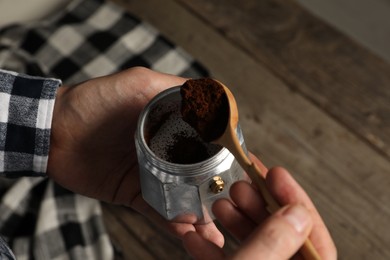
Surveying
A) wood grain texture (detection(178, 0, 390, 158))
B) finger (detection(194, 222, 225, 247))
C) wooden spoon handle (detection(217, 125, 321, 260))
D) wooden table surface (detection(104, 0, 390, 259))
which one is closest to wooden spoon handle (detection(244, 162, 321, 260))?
wooden spoon handle (detection(217, 125, 321, 260))

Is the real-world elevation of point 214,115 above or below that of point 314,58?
above

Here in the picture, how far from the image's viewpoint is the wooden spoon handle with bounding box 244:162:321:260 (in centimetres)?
49

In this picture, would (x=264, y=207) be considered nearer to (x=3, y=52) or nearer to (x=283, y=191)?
(x=283, y=191)

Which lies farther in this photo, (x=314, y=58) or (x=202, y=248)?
(x=314, y=58)

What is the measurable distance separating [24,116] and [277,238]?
1.19ft

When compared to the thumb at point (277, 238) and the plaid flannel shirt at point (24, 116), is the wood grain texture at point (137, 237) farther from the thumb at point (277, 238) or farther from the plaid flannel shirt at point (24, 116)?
the thumb at point (277, 238)

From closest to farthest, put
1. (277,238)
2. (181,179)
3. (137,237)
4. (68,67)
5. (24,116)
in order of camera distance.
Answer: (277,238) → (181,179) → (24,116) → (137,237) → (68,67)

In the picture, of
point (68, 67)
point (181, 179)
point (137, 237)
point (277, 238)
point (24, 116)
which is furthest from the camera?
point (68, 67)

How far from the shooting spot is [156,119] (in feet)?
1.96

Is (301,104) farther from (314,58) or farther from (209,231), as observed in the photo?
(209,231)

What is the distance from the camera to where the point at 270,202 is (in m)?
0.50

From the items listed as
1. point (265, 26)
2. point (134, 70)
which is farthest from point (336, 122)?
point (134, 70)

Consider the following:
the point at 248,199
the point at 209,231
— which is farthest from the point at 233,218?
the point at 209,231

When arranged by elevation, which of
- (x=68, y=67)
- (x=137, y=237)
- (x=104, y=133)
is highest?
(x=104, y=133)
